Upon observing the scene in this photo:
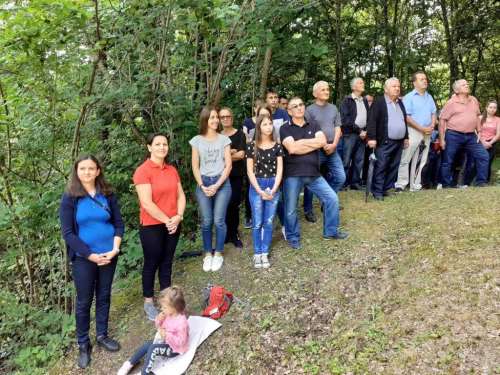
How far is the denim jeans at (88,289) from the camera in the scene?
3.27 meters

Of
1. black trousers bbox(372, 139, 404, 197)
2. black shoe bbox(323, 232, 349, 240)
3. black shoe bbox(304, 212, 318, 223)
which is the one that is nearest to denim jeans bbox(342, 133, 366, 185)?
black trousers bbox(372, 139, 404, 197)

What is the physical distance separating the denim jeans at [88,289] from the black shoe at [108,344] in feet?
0.44

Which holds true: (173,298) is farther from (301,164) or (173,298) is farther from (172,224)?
(301,164)

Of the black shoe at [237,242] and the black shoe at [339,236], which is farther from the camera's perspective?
the black shoe at [237,242]

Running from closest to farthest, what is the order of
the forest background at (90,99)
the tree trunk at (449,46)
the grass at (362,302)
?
1. the grass at (362,302)
2. the forest background at (90,99)
3. the tree trunk at (449,46)

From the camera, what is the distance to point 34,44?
361 centimetres

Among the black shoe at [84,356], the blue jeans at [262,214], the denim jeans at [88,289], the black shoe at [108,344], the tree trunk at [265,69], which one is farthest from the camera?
the tree trunk at [265,69]

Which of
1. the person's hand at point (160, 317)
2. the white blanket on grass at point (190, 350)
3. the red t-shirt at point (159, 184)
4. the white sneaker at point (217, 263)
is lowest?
the white blanket on grass at point (190, 350)

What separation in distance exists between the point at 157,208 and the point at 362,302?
92.6 inches

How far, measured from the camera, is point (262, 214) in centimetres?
432

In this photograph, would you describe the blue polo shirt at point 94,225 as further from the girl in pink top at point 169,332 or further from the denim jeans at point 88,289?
the girl in pink top at point 169,332

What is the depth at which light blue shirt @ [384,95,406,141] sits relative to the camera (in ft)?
18.3

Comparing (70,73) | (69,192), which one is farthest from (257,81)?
(69,192)

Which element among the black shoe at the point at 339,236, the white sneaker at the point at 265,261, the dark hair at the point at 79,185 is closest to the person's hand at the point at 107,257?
the dark hair at the point at 79,185
